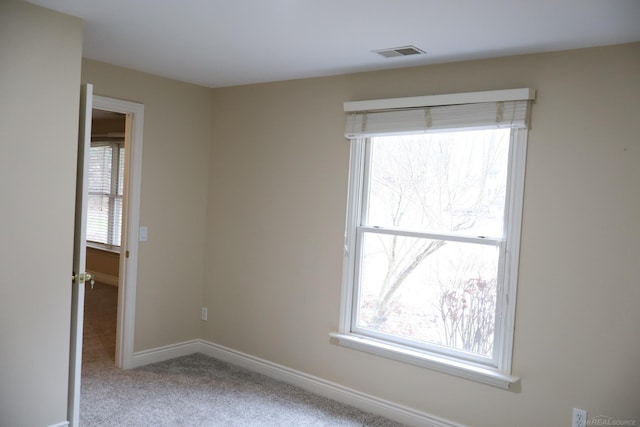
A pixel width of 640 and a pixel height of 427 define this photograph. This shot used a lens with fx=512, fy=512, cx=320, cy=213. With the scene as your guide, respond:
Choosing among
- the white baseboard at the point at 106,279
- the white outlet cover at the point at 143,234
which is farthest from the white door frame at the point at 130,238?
the white baseboard at the point at 106,279

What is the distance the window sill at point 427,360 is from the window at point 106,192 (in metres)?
4.46

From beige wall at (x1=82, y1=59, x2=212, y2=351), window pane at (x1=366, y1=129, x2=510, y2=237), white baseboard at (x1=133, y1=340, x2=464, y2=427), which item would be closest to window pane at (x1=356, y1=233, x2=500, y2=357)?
window pane at (x1=366, y1=129, x2=510, y2=237)

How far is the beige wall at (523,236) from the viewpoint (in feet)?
8.55

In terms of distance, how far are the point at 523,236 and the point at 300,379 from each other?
1.94 metres

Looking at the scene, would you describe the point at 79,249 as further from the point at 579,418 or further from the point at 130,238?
the point at 579,418

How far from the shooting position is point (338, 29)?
265cm

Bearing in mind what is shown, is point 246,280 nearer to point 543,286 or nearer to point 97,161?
point 543,286

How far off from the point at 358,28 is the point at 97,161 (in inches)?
219

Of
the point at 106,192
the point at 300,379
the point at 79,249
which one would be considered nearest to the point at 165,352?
the point at 300,379

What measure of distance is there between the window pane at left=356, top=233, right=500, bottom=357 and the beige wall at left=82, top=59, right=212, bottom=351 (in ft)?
5.39

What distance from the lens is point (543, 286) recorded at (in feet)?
9.25

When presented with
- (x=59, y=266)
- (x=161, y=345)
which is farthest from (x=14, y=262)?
(x=161, y=345)

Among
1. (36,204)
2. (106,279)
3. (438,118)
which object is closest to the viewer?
(36,204)

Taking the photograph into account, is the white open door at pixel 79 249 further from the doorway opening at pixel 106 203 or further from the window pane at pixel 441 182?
the doorway opening at pixel 106 203
